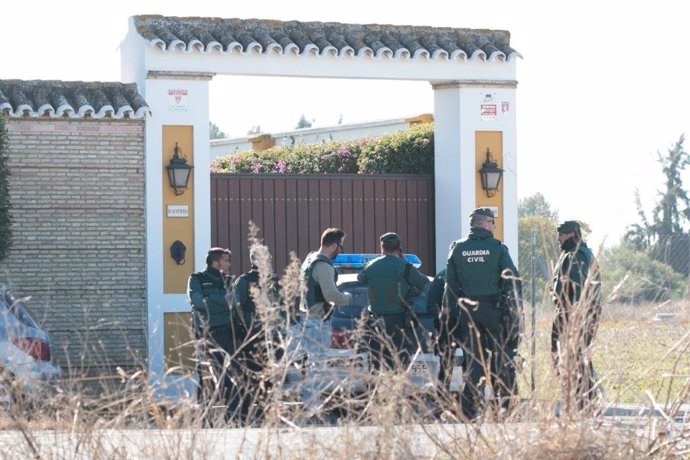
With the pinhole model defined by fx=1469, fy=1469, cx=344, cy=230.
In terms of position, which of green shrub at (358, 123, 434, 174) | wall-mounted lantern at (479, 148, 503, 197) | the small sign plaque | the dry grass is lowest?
the dry grass

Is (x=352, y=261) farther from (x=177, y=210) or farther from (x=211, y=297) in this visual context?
(x=177, y=210)

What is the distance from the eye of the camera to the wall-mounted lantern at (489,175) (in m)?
19.7

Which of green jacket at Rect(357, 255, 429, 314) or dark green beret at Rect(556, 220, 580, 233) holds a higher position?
dark green beret at Rect(556, 220, 580, 233)

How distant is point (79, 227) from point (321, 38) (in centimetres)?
404

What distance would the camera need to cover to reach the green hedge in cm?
2066

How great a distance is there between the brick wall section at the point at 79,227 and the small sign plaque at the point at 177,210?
36cm

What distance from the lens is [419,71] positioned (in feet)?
64.2

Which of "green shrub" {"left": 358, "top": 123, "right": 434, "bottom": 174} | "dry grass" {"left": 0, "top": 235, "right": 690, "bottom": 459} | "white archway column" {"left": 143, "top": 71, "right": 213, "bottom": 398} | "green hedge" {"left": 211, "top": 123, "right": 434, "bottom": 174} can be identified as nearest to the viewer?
"dry grass" {"left": 0, "top": 235, "right": 690, "bottom": 459}

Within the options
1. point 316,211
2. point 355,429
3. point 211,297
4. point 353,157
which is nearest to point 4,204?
point 316,211

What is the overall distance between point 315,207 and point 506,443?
11964 mm

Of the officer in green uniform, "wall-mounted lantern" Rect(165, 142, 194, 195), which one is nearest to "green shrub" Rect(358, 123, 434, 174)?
"wall-mounted lantern" Rect(165, 142, 194, 195)

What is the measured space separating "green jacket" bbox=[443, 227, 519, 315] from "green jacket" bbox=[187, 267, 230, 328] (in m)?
1.89

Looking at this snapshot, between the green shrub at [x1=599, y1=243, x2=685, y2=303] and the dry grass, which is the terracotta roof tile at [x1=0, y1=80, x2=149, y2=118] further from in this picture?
the dry grass

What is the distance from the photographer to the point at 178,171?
59.8 ft
